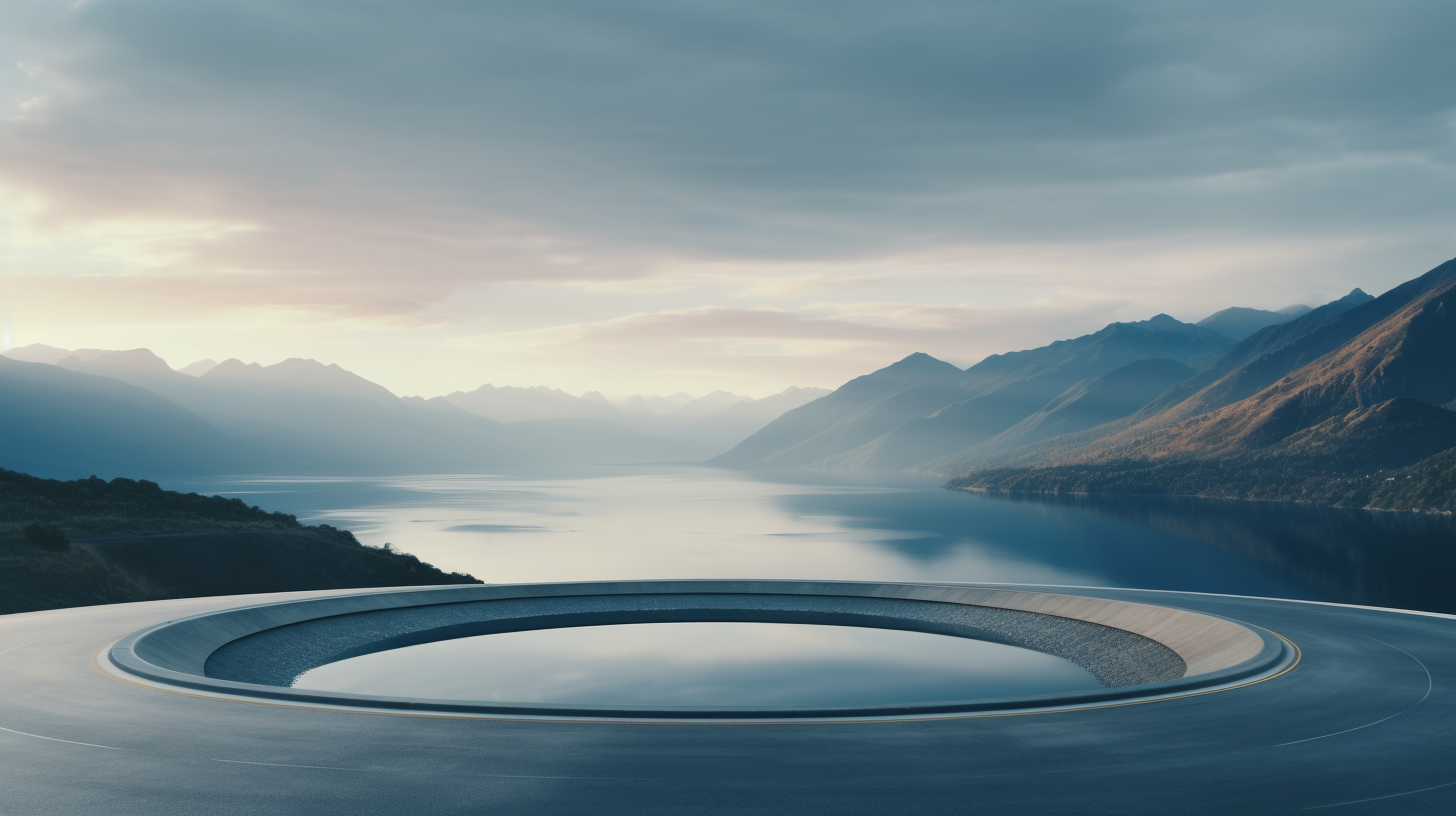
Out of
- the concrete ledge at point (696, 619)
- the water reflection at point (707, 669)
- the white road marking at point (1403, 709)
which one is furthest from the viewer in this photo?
the water reflection at point (707, 669)

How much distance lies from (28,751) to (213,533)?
200 ft

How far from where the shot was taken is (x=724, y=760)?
58.9 ft

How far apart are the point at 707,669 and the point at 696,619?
11478 millimetres

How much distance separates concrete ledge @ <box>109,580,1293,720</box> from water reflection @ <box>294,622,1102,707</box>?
157 cm

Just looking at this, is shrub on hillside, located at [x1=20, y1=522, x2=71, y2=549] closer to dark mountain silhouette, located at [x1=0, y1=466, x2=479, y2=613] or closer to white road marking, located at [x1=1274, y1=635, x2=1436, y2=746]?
dark mountain silhouette, located at [x1=0, y1=466, x2=479, y2=613]

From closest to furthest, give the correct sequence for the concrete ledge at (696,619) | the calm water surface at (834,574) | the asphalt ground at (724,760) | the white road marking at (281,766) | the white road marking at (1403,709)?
the asphalt ground at (724,760), the white road marking at (281,766), the white road marking at (1403,709), the concrete ledge at (696,619), the calm water surface at (834,574)

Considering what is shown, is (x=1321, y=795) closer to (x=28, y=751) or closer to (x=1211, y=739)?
(x=1211, y=739)

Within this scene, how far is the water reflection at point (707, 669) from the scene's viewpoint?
3788cm

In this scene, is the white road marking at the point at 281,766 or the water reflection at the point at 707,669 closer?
the white road marking at the point at 281,766

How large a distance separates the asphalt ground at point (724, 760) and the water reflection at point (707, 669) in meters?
13.7

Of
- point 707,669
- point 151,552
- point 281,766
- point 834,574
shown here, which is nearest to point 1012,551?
point 834,574

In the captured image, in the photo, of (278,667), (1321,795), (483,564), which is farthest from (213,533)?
(1321,795)

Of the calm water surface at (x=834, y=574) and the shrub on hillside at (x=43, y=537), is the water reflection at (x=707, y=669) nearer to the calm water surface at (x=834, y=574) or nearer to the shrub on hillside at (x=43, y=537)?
the calm water surface at (x=834, y=574)

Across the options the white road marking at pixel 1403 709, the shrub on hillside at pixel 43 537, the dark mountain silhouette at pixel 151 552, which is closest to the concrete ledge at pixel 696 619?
the white road marking at pixel 1403 709
